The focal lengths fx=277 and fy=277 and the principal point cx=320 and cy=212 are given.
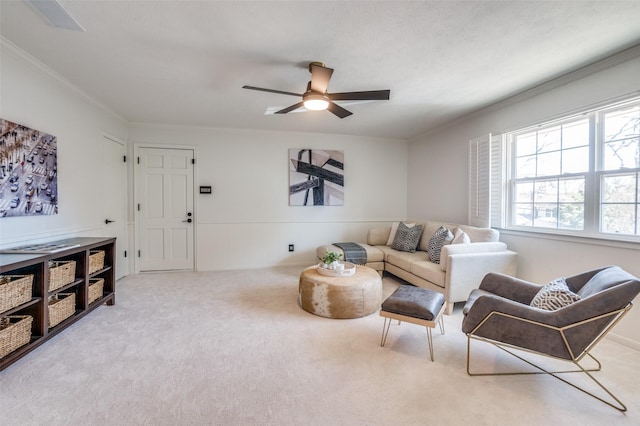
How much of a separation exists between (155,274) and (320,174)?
324 centimetres

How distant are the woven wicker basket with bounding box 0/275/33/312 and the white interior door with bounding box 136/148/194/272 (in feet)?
8.04

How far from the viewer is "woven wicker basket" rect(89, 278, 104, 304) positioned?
287cm

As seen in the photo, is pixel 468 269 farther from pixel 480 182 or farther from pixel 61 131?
pixel 61 131

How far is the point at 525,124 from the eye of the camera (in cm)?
322

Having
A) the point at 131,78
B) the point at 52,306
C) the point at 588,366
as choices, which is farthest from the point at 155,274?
the point at 588,366

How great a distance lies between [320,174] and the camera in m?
5.16

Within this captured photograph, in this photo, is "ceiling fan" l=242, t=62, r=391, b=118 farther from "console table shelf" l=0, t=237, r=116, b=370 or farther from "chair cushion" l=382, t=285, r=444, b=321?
"console table shelf" l=0, t=237, r=116, b=370

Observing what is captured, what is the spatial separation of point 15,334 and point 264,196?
3.43m

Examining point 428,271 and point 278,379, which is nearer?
point 278,379

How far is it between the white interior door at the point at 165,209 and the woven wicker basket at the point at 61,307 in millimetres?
1937

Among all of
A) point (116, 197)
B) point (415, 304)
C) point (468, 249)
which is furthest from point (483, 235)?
point (116, 197)

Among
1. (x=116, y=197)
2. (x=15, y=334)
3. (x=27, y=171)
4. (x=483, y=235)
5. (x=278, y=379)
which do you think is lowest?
(x=278, y=379)

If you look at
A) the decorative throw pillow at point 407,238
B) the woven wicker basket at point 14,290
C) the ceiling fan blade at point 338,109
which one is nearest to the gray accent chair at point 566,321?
the ceiling fan blade at point 338,109

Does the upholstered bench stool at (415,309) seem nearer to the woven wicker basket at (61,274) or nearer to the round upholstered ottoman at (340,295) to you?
the round upholstered ottoman at (340,295)
